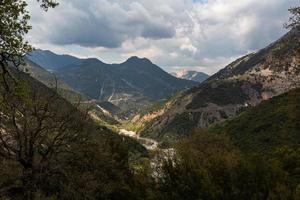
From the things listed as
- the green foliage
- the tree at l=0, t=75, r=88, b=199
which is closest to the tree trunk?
the tree at l=0, t=75, r=88, b=199

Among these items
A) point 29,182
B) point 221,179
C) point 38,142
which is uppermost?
point 38,142

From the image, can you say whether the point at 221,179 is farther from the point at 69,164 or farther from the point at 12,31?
the point at 12,31

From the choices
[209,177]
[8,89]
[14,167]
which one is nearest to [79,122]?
[14,167]

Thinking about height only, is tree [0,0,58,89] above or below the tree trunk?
above

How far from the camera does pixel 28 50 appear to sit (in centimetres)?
2275

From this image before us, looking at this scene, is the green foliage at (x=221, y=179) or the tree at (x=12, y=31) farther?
the green foliage at (x=221, y=179)

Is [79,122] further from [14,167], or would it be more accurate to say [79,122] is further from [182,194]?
[182,194]

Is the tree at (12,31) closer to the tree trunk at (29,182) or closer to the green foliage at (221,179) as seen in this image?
the tree trunk at (29,182)

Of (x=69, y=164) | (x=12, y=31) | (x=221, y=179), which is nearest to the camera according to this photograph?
(x=12, y=31)

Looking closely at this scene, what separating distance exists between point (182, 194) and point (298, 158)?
50.3m

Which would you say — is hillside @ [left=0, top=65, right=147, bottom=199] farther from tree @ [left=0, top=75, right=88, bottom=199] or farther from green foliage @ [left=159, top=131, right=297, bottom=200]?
green foliage @ [left=159, top=131, right=297, bottom=200]

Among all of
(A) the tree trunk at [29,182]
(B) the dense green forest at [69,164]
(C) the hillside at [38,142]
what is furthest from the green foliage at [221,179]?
(A) the tree trunk at [29,182]

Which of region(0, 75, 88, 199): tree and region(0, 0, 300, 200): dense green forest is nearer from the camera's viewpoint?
region(0, 0, 300, 200): dense green forest

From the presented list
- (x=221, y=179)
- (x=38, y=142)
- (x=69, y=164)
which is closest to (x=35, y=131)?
(x=38, y=142)
